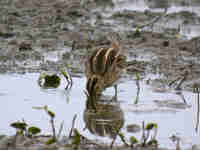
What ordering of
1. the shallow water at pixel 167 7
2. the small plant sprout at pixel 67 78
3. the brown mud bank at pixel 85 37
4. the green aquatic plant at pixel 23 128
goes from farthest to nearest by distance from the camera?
1. the shallow water at pixel 167 7
2. the brown mud bank at pixel 85 37
3. the small plant sprout at pixel 67 78
4. the green aquatic plant at pixel 23 128

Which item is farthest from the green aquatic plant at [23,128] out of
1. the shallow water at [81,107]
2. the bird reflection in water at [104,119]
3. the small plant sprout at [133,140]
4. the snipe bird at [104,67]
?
the snipe bird at [104,67]

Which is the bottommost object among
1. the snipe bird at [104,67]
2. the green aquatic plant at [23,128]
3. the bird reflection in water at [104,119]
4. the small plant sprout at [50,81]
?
the bird reflection in water at [104,119]

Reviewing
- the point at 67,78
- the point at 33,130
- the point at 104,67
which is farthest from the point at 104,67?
the point at 33,130

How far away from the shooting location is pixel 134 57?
26.5 feet

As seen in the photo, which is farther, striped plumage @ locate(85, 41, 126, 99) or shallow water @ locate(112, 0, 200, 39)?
shallow water @ locate(112, 0, 200, 39)

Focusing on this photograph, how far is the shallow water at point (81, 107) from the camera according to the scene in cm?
516

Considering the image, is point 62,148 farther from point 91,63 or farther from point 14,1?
point 14,1

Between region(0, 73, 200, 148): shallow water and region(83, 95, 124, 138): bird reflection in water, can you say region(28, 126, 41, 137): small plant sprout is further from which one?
region(83, 95, 124, 138): bird reflection in water

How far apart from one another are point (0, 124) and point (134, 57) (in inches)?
130

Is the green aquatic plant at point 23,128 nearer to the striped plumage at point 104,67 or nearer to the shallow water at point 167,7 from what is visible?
the striped plumage at point 104,67

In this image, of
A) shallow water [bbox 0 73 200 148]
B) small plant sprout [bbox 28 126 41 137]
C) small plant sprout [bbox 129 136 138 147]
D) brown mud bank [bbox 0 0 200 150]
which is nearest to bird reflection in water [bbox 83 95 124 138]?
shallow water [bbox 0 73 200 148]

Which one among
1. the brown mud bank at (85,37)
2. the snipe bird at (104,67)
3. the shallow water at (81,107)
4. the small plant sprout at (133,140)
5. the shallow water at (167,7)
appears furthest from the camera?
the shallow water at (167,7)

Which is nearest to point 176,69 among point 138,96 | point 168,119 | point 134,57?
point 134,57

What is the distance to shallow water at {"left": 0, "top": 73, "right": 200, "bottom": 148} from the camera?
5.16 meters
